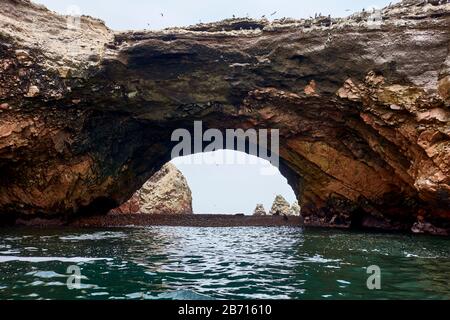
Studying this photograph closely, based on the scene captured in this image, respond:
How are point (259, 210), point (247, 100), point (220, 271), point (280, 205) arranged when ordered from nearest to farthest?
1. point (220, 271)
2. point (247, 100)
3. point (280, 205)
4. point (259, 210)

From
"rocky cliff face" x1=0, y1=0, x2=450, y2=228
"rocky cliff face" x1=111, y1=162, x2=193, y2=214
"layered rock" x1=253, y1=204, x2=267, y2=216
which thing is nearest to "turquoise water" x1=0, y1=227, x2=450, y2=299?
"rocky cliff face" x1=0, y1=0, x2=450, y2=228

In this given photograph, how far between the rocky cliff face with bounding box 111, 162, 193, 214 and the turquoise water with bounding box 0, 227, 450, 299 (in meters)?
38.7

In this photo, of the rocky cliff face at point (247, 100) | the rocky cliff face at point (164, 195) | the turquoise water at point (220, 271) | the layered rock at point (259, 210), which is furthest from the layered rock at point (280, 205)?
the turquoise water at point (220, 271)

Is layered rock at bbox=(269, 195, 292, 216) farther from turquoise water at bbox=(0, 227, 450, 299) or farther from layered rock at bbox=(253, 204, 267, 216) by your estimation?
turquoise water at bbox=(0, 227, 450, 299)

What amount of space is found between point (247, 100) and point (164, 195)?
3313 cm

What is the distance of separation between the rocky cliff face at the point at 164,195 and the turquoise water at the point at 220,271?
127 ft

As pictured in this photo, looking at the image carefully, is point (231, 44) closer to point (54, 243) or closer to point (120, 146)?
point (120, 146)

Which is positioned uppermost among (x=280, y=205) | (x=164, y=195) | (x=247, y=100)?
(x=247, y=100)

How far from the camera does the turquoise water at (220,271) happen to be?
946cm

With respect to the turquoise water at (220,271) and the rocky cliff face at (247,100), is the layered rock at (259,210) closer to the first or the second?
the rocky cliff face at (247,100)

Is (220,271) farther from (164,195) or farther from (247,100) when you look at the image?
(164,195)

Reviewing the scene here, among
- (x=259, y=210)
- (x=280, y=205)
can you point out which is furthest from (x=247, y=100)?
(x=259, y=210)

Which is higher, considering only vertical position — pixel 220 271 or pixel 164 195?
pixel 164 195

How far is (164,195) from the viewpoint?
60.5 meters
